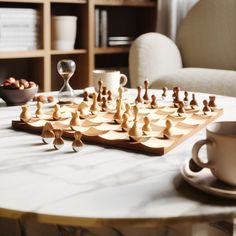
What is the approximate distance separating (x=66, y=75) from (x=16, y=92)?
0.16 m

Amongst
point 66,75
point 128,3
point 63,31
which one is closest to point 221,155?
point 66,75

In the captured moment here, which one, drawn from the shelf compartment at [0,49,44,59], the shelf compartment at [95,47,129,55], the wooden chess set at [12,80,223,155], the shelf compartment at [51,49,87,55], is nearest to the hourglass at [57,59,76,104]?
the wooden chess set at [12,80,223,155]

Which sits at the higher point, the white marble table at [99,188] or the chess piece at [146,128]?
the chess piece at [146,128]

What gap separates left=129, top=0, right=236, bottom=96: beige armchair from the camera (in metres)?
2.61

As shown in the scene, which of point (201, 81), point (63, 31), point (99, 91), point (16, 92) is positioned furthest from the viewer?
point (63, 31)

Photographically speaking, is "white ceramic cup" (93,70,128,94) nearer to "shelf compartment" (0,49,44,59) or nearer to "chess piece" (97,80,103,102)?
"chess piece" (97,80,103,102)

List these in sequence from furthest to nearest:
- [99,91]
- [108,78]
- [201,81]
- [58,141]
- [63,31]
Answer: [63,31], [201,81], [108,78], [99,91], [58,141]

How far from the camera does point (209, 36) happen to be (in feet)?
10.3

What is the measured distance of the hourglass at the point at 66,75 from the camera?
1391mm

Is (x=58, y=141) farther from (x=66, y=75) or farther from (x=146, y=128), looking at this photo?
(x=66, y=75)

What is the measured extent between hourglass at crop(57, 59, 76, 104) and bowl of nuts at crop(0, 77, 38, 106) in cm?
9

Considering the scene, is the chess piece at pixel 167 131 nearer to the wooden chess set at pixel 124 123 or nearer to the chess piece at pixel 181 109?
the wooden chess set at pixel 124 123

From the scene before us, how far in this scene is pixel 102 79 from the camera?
63.7 inches

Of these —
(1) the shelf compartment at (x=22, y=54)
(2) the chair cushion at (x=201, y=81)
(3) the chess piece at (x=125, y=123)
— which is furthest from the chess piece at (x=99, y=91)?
(1) the shelf compartment at (x=22, y=54)
